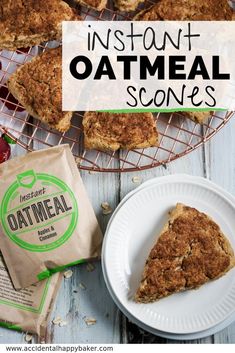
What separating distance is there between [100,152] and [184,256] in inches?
18.5

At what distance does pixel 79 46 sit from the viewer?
211cm

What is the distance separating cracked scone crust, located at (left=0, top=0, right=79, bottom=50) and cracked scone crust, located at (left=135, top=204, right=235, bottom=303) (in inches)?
30.1

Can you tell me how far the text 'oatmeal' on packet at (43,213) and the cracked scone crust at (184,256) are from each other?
0.22 metres

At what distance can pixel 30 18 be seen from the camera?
6.96 feet

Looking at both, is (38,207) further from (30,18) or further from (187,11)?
(187,11)

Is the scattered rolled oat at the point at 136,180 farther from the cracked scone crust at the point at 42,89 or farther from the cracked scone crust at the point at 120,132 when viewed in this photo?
the cracked scone crust at the point at 42,89

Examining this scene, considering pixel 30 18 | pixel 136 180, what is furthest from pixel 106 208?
pixel 30 18

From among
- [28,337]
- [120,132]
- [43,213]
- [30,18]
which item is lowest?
[28,337]

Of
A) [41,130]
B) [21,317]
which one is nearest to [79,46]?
[41,130]

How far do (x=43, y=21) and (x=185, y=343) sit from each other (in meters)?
1.20

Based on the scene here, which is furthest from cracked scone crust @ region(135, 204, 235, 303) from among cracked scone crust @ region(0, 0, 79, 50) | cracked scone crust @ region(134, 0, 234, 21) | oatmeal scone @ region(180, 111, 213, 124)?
cracked scone crust @ region(0, 0, 79, 50)

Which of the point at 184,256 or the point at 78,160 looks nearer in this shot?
the point at 184,256

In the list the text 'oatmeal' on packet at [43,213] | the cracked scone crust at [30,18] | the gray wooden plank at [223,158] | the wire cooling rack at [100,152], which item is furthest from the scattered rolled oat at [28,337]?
the cracked scone crust at [30,18]

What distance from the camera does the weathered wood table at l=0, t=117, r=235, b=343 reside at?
2.12m
